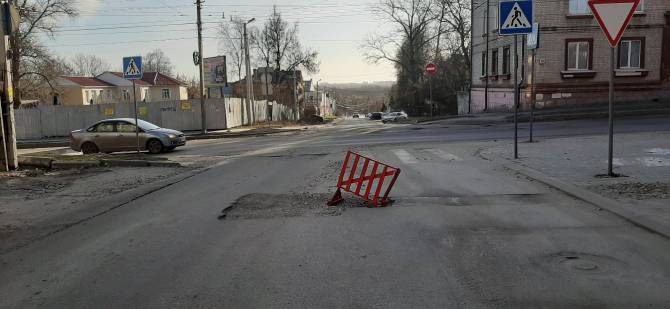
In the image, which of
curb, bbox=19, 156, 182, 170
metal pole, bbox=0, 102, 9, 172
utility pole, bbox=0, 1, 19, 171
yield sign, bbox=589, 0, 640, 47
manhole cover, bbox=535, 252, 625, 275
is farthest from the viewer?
curb, bbox=19, 156, 182, 170

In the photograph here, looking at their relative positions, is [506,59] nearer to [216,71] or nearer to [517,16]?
[216,71]

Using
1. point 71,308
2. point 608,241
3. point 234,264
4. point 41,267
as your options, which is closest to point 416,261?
point 234,264

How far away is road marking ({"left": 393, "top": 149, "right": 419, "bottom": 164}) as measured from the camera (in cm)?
1350

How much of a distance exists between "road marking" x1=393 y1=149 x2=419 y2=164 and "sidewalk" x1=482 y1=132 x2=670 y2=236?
180 centimetres

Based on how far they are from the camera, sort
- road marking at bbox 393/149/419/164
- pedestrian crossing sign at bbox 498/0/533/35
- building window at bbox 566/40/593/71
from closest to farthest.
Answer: pedestrian crossing sign at bbox 498/0/533/35
road marking at bbox 393/149/419/164
building window at bbox 566/40/593/71

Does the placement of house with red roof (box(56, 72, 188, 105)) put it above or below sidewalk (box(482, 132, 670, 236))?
above

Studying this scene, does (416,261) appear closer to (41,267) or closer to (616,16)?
(41,267)

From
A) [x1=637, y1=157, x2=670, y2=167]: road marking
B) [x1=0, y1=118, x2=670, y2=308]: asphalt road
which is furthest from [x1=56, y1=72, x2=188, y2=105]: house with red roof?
[x1=0, y1=118, x2=670, y2=308]: asphalt road

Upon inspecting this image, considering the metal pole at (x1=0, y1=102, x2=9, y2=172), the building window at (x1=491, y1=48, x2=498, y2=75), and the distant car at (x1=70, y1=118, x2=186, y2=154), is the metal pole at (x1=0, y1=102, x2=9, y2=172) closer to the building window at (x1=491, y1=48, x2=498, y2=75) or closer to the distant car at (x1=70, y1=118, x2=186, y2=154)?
the distant car at (x1=70, y1=118, x2=186, y2=154)

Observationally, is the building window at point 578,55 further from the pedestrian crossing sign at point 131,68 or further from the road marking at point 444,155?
the pedestrian crossing sign at point 131,68

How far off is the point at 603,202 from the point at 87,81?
94.4 meters

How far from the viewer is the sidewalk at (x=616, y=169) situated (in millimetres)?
7082

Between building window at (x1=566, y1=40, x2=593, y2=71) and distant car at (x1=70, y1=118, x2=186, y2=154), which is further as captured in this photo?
building window at (x1=566, y1=40, x2=593, y2=71)

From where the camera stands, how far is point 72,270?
5.33 m
